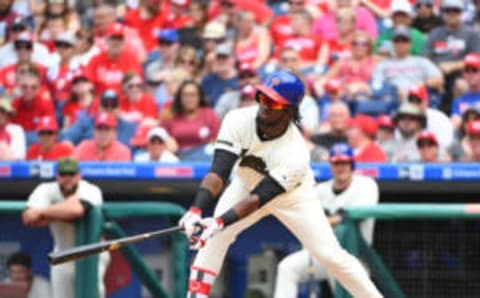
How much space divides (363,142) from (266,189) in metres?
3.34

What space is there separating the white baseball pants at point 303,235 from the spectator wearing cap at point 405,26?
4.73 metres

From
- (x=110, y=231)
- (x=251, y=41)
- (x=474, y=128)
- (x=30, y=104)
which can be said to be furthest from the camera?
(x=251, y=41)

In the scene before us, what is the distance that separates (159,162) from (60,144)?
62.3 inches

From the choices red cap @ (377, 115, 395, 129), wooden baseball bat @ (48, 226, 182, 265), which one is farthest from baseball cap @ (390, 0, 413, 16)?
wooden baseball bat @ (48, 226, 182, 265)

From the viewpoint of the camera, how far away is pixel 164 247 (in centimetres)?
895

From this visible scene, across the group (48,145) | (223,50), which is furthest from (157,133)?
(223,50)

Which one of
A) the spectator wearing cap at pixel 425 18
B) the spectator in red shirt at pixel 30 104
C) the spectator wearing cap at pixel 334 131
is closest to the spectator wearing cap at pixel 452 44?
the spectator wearing cap at pixel 425 18

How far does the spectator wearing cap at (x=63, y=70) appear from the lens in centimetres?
1287

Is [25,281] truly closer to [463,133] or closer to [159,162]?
[159,162]

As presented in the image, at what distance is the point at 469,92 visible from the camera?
11.3 metres

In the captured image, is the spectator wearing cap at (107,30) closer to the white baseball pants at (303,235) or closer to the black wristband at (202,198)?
the white baseball pants at (303,235)

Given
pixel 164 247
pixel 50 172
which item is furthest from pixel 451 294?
pixel 50 172

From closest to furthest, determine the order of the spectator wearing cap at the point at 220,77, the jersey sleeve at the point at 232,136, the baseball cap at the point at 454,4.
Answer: the jersey sleeve at the point at 232,136 → the baseball cap at the point at 454,4 → the spectator wearing cap at the point at 220,77

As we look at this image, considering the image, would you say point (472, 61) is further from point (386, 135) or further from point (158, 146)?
point (158, 146)
